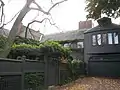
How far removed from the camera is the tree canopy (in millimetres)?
18734

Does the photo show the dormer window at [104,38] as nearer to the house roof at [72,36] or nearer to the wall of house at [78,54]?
the wall of house at [78,54]

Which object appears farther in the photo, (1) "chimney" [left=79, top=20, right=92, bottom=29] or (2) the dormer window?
(1) "chimney" [left=79, top=20, right=92, bottom=29]

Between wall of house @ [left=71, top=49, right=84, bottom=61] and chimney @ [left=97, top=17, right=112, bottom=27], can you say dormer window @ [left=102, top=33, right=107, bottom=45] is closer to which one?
chimney @ [left=97, top=17, right=112, bottom=27]

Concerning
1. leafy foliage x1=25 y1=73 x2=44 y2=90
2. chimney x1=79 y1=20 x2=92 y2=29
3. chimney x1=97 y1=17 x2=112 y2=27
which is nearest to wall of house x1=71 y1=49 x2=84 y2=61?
chimney x1=97 y1=17 x2=112 y2=27

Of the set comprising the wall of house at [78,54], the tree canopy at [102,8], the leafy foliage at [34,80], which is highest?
the tree canopy at [102,8]

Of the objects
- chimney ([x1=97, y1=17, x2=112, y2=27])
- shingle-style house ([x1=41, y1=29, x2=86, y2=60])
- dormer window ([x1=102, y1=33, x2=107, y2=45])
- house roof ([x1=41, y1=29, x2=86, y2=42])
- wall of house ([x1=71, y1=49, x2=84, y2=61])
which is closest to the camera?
dormer window ([x1=102, y1=33, x2=107, y2=45])

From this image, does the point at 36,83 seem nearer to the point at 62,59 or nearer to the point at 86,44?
the point at 62,59

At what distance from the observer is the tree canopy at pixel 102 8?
61.5 ft

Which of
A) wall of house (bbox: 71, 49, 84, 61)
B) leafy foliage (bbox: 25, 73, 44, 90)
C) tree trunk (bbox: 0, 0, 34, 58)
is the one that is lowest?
leafy foliage (bbox: 25, 73, 44, 90)

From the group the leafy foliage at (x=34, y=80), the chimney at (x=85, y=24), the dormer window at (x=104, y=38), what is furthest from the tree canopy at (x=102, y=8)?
the chimney at (x=85, y=24)

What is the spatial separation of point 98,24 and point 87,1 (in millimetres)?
7842

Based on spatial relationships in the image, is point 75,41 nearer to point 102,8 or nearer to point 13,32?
point 102,8

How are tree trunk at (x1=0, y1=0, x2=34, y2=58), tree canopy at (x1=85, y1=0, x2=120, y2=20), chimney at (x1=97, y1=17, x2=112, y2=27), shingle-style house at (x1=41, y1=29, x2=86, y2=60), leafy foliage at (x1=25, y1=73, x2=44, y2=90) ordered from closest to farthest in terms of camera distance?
leafy foliage at (x1=25, y1=73, x2=44, y2=90) → tree trunk at (x1=0, y1=0, x2=34, y2=58) → tree canopy at (x1=85, y1=0, x2=120, y2=20) → chimney at (x1=97, y1=17, x2=112, y2=27) → shingle-style house at (x1=41, y1=29, x2=86, y2=60)

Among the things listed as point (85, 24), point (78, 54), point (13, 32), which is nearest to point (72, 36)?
point (85, 24)
